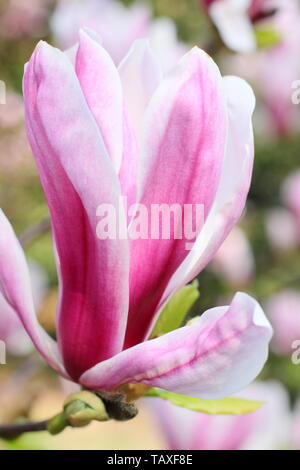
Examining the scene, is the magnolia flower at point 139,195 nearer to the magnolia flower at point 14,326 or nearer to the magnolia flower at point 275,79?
the magnolia flower at point 14,326

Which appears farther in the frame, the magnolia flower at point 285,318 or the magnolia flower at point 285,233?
the magnolia flower at point 285,233

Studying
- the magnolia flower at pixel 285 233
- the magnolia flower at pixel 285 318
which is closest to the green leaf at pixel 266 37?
the magnolia flower at pixel 285 318

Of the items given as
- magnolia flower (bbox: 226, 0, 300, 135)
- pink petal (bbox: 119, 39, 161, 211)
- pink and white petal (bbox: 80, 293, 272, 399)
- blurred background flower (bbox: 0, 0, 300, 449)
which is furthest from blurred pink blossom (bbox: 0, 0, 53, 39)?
pink and white petal (bbox: 80, 293, 272, 399)

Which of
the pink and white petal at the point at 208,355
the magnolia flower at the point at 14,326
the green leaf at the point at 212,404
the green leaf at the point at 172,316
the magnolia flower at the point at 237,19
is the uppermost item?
the magnolia flower at the point at 237,19

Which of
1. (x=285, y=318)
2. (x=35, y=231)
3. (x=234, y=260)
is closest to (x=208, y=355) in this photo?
(x=35, y=231)

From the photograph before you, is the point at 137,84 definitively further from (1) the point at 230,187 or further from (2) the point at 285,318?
(2) the point at 285,318
